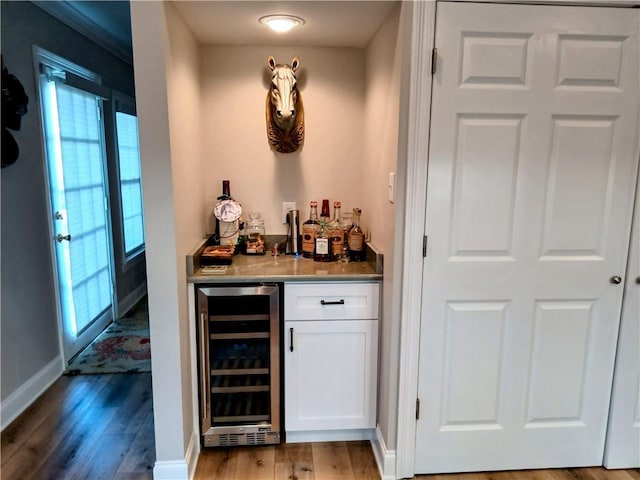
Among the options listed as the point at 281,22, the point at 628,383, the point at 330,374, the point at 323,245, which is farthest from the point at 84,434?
the point at 628,383

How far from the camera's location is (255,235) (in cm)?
253

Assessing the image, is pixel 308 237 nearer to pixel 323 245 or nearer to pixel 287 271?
pixel 323 245

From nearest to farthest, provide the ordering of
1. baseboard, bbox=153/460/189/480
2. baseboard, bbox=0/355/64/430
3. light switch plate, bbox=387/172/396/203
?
light switch plate, bbox=387/172/396/203 < baseboard, bbox=153/460/189/480 < baseboard, bbox=0/355/64/430

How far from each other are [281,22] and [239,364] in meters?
1.61

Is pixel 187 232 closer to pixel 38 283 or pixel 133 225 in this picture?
pixel 38 283

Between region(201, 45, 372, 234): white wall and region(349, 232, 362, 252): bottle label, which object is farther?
region(201, 45, 372, 234): white wall

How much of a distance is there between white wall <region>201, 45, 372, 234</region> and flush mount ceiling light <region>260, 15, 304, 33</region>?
1.34ft

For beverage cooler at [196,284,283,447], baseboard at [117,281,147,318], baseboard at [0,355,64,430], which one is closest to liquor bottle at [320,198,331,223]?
beverage cooler at [196,284,283,447]

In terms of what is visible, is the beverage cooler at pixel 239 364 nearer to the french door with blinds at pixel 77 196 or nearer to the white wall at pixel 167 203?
the white wall at pixel 167 203

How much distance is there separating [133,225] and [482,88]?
3.80 metres

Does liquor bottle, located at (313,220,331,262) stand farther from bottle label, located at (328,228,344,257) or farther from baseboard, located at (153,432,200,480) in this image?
baseboard, located at (153,432,200,480)

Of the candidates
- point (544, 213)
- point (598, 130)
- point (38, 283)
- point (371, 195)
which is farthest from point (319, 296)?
point (38, 283)

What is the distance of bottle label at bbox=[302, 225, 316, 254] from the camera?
7.97 ft

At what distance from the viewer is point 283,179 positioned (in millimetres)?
2629
